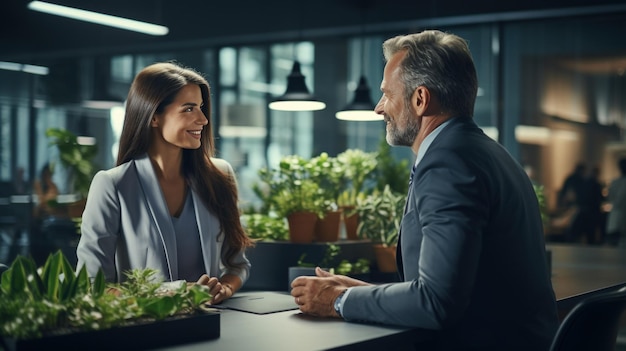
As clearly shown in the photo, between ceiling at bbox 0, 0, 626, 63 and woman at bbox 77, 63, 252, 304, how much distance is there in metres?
5.01

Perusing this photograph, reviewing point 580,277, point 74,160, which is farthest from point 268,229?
point 74,160

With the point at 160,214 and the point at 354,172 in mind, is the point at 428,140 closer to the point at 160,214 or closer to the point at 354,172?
the point at 160,214

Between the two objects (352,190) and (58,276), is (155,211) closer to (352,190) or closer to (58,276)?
(58,276)

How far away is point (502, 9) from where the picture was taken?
26.3ft

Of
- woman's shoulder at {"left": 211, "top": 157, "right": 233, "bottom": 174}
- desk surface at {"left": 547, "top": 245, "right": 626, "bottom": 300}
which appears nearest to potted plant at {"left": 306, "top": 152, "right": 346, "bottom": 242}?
woman's shoulder at {"left": 211, "top": 157, "right": 233, "bottom": 174}

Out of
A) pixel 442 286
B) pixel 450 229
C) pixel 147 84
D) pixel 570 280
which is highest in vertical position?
pixel 147 84

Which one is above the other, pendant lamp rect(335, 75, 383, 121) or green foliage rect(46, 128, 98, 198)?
pendant lamp rect(335, 75, 383, 121)

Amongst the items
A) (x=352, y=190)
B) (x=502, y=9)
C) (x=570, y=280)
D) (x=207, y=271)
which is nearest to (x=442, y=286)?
(x=207, y=271)

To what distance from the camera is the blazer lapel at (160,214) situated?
2.77 meters

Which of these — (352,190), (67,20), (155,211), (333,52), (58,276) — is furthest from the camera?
(333,52)

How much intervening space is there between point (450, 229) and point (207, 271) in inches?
49.5

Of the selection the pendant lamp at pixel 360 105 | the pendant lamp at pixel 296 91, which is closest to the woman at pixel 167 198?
the pendant lamp at pixel 296 91

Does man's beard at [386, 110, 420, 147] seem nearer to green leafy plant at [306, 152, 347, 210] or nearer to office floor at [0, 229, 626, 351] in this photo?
green leafy plant at [306, 152, 347, 210]

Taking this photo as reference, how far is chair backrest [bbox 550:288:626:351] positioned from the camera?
1898 mm
